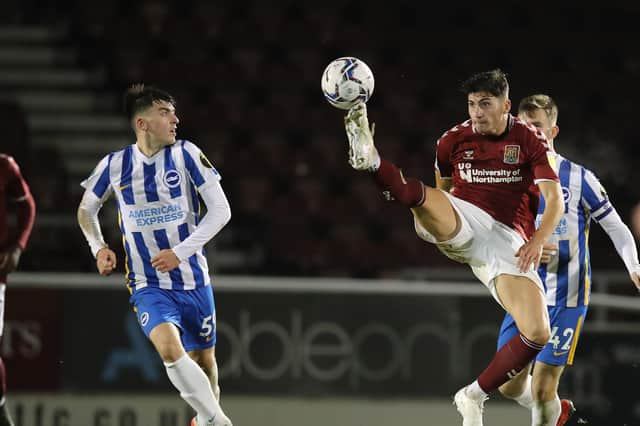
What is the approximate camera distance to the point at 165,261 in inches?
177

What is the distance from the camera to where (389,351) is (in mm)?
6465

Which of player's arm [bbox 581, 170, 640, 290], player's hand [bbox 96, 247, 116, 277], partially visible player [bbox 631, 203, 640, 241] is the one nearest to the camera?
player's hand [bbox 96, 247, 116, 277]

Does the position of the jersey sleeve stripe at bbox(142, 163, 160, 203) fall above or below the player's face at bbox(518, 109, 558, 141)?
below

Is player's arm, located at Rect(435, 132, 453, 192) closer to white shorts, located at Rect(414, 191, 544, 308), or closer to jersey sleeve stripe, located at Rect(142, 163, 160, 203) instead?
white shorts, located at Rect(414, 191, 544, 308)

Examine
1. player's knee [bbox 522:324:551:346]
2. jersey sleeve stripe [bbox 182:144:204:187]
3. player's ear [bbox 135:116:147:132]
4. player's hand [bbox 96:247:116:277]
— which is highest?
player's ear [bbox 135:116:147:132]

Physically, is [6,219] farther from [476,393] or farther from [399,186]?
[476,393]

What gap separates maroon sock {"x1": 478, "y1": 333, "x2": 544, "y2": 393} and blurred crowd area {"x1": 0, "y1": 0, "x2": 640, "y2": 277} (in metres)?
4.09

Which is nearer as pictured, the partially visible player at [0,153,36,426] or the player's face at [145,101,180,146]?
the partially visible player at [0,153,36,426]

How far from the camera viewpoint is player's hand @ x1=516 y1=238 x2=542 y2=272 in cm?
435

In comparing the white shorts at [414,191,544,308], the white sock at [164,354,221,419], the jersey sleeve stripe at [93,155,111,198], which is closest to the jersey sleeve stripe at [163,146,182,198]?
the jersey sleeve stripe at [93,155,111,198]

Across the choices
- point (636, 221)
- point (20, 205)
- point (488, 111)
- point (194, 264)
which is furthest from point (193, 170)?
point (636, 221)

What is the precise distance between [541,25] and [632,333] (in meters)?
5.63

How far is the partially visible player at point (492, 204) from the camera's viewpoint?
14.5 feet

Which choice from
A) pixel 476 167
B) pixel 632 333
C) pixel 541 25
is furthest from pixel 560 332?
pixel 541 25
